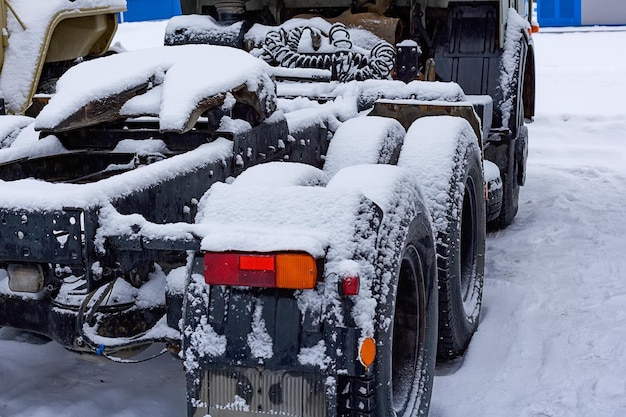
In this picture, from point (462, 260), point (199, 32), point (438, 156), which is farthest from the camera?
point (199, 32)

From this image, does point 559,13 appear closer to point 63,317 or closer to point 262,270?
point 63,317

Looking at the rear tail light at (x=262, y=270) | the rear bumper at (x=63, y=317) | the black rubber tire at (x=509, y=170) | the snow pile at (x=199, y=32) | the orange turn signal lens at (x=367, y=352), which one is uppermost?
the snow pile at (x=199, y=32)

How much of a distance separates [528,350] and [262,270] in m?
1.94

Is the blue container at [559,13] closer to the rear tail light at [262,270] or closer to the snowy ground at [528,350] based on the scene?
the snowy ground at [528,350]

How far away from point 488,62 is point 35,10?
3612 millimetres

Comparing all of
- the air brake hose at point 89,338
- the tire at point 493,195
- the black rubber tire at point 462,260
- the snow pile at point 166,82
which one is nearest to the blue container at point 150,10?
the tire at point 493,195

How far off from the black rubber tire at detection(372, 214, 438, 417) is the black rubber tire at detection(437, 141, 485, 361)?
42 cm

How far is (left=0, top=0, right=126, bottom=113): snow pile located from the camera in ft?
21.5

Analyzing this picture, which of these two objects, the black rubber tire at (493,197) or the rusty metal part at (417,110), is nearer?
the rusty metal part at (417,110)

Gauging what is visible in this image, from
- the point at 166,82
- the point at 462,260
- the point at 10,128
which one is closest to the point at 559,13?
the point at 462,260

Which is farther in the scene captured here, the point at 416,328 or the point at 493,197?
the point at 493,197

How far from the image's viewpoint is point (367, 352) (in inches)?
85.5

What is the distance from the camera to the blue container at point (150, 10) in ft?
76.2

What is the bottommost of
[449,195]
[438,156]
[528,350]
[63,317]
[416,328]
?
[528,350]
